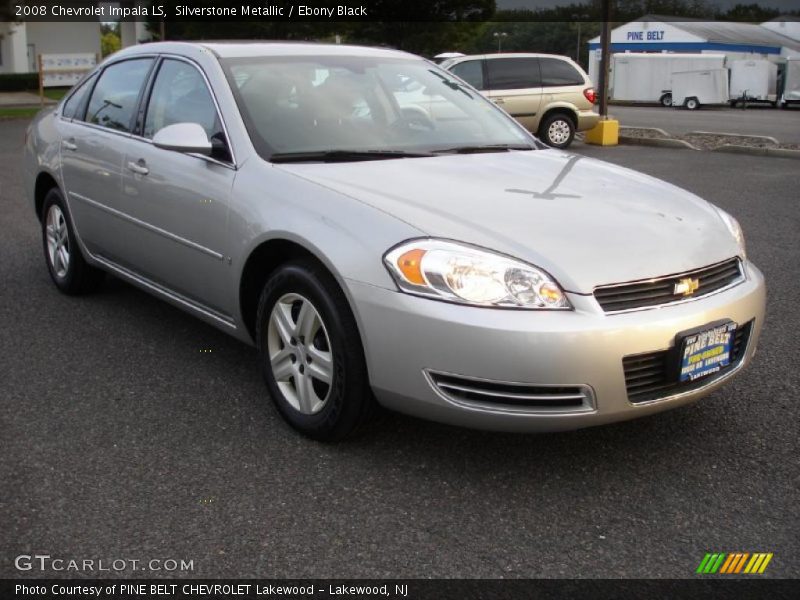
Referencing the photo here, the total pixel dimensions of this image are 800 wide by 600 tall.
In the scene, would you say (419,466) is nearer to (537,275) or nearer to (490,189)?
(537,275)

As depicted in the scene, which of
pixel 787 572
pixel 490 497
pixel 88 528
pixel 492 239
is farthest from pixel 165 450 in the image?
pixel 787 572

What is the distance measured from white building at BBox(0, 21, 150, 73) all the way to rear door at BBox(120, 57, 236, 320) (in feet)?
126

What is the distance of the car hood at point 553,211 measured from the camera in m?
3.23

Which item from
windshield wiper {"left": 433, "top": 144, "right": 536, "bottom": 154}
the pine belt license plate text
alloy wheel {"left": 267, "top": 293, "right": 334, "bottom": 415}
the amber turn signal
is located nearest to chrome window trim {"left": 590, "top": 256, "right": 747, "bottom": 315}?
the pine belt license plate text

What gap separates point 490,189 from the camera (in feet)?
12.2

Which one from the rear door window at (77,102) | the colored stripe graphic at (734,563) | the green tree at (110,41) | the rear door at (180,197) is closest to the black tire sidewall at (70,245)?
the rear door window at (77,102)

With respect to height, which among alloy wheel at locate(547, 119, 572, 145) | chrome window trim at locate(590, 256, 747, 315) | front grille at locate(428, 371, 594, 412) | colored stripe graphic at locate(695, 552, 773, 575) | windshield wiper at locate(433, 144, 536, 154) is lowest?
colored stripe graphic at locate(695, 552, 773, 575)

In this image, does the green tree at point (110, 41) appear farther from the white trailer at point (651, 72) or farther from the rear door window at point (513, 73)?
the rear door window at point (513, 73)

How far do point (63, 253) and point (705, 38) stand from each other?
58.7 metres

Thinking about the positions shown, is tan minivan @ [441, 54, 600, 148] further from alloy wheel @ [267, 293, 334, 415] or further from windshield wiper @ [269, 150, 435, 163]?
alloy wheel @ [267, 293, 334, 415]

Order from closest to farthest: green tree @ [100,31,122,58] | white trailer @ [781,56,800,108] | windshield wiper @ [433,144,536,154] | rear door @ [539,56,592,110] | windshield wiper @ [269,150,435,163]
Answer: windshield wiper @ [269,150,435,163] → windshield wiper @ [433,144,536,154] → rear door @ [539,56,592,110] → white trailer @ [781,56,800,108] → green tree @ [100,31,122,58]

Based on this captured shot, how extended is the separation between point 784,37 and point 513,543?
7090 cm

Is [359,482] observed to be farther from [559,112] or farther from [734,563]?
[559,112]

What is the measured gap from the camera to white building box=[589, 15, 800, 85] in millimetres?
58156
